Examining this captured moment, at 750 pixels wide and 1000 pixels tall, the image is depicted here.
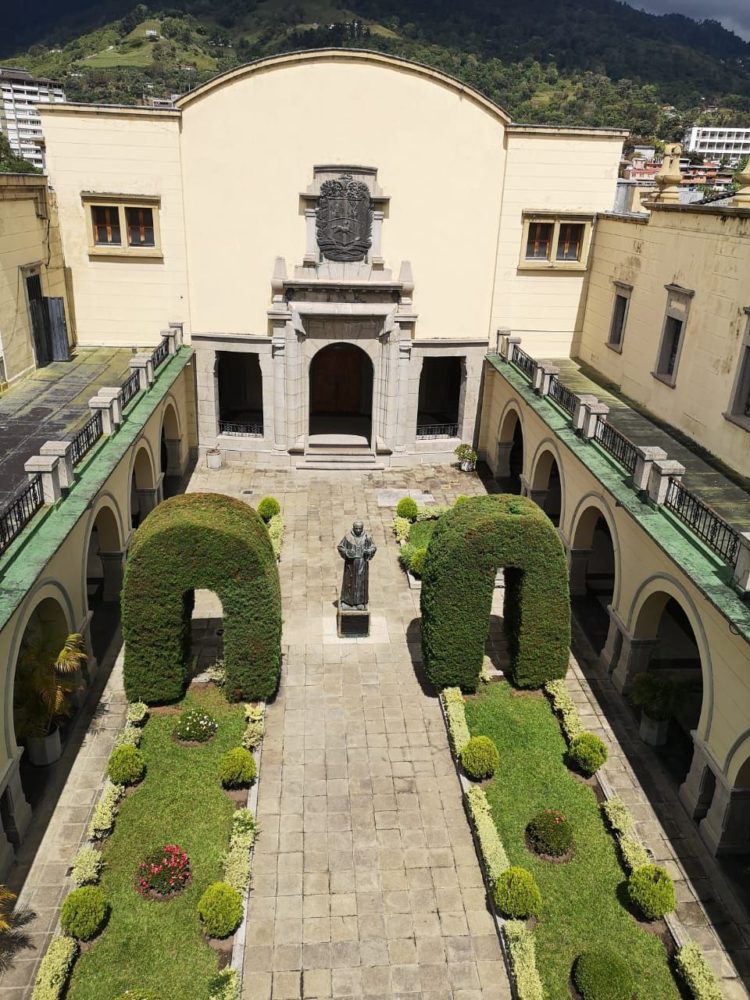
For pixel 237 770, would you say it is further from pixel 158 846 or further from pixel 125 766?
pixel 125 766

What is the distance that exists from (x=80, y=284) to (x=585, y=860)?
28.3m

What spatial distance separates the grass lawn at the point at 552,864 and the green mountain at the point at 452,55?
129 metres

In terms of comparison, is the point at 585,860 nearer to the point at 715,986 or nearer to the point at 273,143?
the point at 715,986

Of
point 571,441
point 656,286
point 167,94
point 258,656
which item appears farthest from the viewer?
point 167,94

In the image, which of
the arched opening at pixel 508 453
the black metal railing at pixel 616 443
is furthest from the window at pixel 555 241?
the black metal railing at pixel 616 443

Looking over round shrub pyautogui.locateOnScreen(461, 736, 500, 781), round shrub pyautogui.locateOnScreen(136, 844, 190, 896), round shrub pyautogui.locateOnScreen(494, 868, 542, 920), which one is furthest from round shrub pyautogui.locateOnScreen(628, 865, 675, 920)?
round shrub pyautogui.locateOnScreen(136, 844, 190, 896)

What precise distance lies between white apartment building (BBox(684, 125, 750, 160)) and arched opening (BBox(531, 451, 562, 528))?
6237 inches

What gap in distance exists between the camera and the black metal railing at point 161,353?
92.2 feet

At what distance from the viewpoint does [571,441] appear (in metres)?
23.0

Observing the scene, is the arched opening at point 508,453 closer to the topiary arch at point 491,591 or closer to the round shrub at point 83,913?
the topiary arch at point 491,591

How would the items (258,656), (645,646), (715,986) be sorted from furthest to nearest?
(645,646) < (258,656) < (715,986)

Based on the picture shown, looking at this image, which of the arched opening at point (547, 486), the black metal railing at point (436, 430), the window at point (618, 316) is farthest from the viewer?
the black metal railing at point (436, 430)

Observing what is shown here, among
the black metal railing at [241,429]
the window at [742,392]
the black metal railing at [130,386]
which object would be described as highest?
the window at [742,392]

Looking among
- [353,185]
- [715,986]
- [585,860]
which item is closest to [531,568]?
[585,860]
